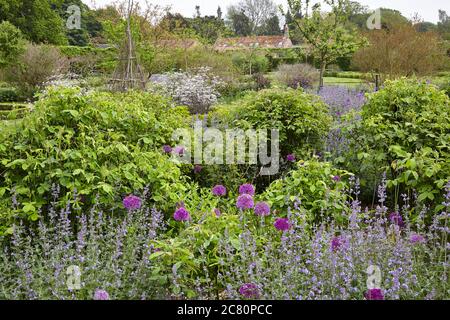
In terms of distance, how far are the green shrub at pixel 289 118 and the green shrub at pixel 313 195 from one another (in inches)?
62.9

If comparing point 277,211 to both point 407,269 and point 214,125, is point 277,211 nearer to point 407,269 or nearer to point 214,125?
point 407,269

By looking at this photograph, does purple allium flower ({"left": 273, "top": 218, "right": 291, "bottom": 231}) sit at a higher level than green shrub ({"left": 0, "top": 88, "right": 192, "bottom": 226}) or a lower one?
lower

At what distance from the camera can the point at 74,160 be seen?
3.15m

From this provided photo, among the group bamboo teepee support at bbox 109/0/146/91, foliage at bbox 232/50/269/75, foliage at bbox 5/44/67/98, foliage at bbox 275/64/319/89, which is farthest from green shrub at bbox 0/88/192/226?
foliage at bbox 232/50/269/75

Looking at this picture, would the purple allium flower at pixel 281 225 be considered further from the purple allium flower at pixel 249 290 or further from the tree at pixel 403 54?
the tree at pixel 403 54

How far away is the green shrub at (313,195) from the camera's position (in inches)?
127

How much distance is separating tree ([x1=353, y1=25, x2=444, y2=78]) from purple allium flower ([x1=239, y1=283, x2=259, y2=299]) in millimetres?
11904

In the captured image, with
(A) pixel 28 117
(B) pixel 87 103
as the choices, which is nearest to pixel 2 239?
(A) pixel 28 117

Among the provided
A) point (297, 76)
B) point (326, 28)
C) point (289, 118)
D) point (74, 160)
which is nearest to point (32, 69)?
point (297, 76)

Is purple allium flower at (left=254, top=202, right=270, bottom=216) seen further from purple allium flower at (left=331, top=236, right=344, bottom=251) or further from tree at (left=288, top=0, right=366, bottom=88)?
tree at (left=288, top=0, right=366, bottom=88)

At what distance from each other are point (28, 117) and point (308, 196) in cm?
211

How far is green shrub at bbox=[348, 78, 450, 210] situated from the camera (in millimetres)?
3814

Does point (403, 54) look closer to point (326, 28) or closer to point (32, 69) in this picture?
point (326, 28)

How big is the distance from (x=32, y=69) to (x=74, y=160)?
47.5ft
